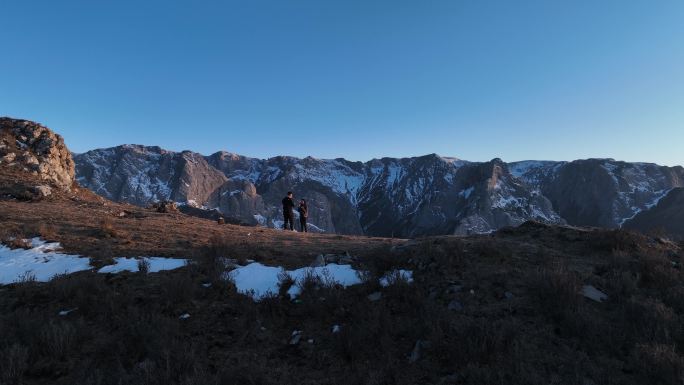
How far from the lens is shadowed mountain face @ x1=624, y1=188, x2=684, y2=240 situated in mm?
150087

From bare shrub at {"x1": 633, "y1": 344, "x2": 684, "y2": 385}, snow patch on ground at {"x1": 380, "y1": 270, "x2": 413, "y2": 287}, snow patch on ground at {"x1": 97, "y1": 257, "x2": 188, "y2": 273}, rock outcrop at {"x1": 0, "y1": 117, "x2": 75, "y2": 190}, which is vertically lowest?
bare shrub at {"x1": 633, "y1": 344, "x2": 684, "y2": 385}

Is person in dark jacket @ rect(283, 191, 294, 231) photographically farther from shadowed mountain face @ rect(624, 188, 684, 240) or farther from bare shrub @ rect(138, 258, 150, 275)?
shadowed mountain face @ rect(624, 188, 684, 240)

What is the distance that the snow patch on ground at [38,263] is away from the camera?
942cm

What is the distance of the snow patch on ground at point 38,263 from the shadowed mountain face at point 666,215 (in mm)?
175017

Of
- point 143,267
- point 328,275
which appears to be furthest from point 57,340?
point 328,275

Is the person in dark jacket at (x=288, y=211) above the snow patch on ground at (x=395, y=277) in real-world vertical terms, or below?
above

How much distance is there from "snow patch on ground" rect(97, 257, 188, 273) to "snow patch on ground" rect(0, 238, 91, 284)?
586mm

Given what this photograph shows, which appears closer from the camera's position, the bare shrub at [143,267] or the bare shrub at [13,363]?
the bare shrub at [13,363]

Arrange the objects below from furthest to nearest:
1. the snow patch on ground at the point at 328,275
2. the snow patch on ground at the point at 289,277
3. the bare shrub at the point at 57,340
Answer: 1. the snow patch on ground at the point at 328,275
2. the snow patch on ground at the point at 289,277
3. the bare shrub at the point at 57,340

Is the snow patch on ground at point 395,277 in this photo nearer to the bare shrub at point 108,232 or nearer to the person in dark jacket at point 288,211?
the bare shrub at point 108,232

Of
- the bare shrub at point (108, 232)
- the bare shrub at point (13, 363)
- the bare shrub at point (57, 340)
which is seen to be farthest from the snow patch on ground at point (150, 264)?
the bare shrub at point (13, 363)

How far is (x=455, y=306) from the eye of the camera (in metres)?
7.06

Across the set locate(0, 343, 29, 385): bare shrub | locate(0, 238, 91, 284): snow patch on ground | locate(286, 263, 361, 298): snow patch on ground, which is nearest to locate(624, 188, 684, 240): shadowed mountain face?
locate(286, 263, 361, 298): snow patch on ground

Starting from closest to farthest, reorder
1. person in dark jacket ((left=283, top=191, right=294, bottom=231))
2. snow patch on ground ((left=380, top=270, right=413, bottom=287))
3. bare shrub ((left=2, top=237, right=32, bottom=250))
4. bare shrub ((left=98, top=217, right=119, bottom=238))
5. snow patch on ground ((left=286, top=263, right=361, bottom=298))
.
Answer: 1. snow patch on ground ((left=380, top=270, right=413, bottom=287))
2. snow patch on ground ((left=286, top=263, right=361, bottom=298))
3. bare shrub ((left=2, top=237, right=32, bottom=250))
4. bare shrub ((left=98, top=217, right=119, bottom=238))
5. person in dark jacket ((left=283, top=191, right=294, bottom=231))
